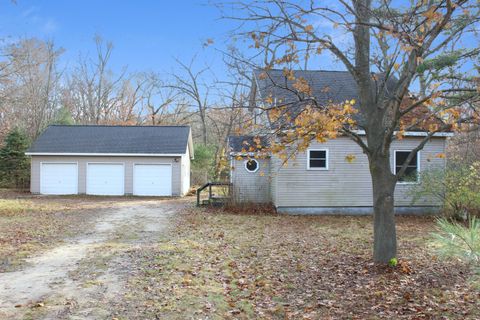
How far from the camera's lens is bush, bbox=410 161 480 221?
12578 millimetres

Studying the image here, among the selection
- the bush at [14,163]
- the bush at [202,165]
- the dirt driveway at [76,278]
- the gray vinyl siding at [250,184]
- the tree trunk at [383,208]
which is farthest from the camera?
the bush at [202,165]

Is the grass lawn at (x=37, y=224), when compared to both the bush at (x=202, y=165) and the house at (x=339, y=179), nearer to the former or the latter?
the house at (x=339, y=179)

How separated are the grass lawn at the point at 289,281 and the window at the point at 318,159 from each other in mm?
4856

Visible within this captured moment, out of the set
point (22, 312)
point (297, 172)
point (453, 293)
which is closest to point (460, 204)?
point (297, 172)

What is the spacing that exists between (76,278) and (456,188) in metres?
12.0

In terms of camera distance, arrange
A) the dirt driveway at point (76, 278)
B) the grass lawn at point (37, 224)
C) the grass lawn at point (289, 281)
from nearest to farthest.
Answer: the dirt driveway at point (76, 278) < the grass lawn at point (289, 281) < the grass lawn at point (37, 224)

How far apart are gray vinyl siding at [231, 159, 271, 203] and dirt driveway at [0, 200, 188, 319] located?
532 cm

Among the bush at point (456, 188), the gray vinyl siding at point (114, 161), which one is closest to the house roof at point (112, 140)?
the gray vinyl siding at point (114, 161)

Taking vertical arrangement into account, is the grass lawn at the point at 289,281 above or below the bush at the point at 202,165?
below

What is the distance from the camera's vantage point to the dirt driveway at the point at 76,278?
479 cm

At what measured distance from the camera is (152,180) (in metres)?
21.5

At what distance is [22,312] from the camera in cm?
468

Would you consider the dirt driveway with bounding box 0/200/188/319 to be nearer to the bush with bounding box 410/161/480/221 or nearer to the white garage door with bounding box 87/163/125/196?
the bush with bounding box 410/161/480/221

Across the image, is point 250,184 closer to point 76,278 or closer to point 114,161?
point 114,161
